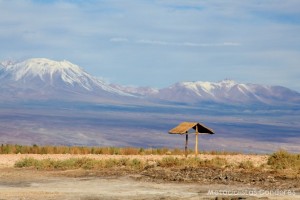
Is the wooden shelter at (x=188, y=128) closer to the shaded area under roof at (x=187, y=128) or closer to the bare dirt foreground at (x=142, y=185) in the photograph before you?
the shaded area under roof at (x=187, y=128)

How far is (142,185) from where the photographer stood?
23.9m

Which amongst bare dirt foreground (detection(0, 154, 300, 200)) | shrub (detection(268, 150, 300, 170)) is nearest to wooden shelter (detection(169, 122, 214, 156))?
shrub (detection(268, 150, 300, 170))

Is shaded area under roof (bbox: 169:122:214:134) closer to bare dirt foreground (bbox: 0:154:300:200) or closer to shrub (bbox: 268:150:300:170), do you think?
shrub (bbox: 268:150:300:170)

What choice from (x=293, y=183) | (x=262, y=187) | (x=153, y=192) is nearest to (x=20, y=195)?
(x=153, y=192)

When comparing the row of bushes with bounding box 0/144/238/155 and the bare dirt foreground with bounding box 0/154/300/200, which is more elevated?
the row of bushes with bounding box 0/144/238/155

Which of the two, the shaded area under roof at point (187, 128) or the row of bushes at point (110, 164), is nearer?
the row of bushes at point (110, 164)

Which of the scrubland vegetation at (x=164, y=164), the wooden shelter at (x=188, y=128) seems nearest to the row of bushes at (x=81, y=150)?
the wooden shelter at (x=188, y=128)

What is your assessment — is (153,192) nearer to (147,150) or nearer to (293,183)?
(293,183)

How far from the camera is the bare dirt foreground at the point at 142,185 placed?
2030 cm

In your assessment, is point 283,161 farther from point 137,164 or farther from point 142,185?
point 142,185

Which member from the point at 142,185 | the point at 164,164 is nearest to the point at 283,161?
the point at 164,164

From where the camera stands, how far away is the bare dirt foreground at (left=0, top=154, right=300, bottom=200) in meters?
20.3

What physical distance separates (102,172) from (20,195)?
9246 mm

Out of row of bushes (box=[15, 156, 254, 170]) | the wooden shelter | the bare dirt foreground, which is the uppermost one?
the wooden shelter
